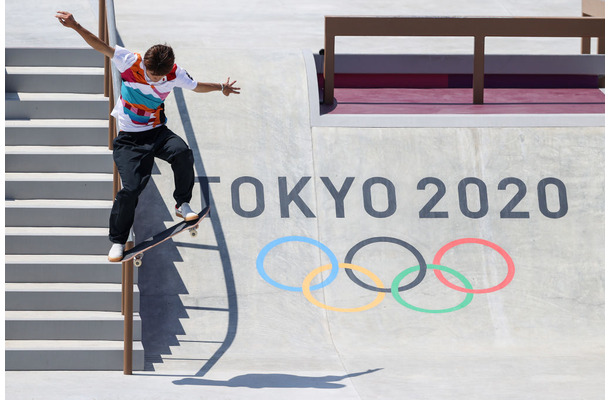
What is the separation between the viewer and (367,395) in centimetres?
834

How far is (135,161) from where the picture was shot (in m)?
8.23

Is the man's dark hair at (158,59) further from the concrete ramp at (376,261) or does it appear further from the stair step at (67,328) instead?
the concrete ramp at (376,261)

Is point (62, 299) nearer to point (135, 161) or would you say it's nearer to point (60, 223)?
point (60, 223)

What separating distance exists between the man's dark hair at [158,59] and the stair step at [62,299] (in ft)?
7.27

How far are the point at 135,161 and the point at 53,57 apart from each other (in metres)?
4.04

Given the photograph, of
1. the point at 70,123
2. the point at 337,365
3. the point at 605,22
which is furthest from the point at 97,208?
the point at 605,22

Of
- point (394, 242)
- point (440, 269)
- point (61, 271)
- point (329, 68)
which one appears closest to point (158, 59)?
point (61, 271)

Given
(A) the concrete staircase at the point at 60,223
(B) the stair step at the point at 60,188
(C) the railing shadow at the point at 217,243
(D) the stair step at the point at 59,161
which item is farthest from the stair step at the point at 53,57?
(B) the stair step at the point at 60,188

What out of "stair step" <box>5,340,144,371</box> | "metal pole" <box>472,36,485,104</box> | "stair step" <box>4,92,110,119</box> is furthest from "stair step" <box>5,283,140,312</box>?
"metal pole" <box>472,36,485,104</box>

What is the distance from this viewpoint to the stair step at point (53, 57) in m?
11.6

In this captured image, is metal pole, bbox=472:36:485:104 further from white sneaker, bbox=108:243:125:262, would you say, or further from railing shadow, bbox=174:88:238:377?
white sneaker, bbox=108:243:125:262

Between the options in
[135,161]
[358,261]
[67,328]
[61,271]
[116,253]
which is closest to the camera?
[135,161]

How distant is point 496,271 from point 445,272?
54 centimetres

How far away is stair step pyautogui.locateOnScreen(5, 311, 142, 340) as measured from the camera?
887cm
